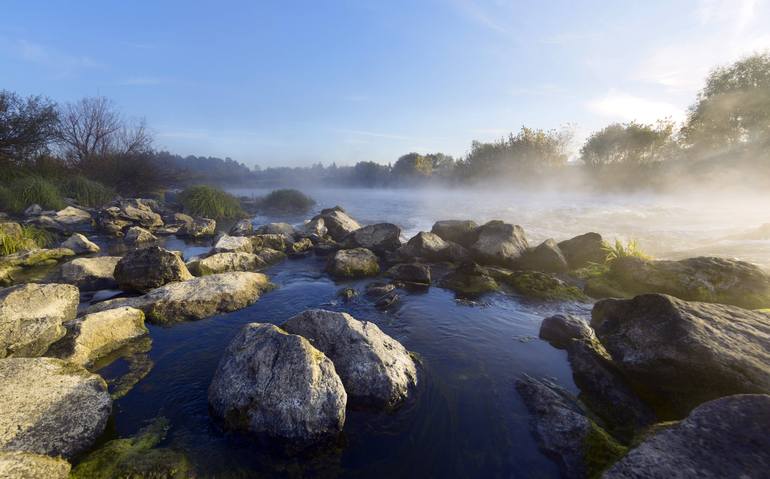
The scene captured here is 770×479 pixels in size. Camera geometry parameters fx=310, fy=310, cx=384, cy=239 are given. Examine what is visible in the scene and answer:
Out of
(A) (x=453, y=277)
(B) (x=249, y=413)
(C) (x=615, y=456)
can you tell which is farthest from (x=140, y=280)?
(C) (x=615, y=456)

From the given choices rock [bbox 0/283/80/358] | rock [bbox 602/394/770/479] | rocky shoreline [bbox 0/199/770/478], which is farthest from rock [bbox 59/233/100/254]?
rock [bbox 602/394/770/479]

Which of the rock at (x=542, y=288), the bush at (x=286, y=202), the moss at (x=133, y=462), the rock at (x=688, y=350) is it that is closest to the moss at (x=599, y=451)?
the rock at (x=688, y=350)

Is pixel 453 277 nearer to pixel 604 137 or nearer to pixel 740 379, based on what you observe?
pixel 740 379

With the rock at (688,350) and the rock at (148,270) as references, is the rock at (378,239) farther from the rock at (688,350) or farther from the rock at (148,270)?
the rock at (688,350)

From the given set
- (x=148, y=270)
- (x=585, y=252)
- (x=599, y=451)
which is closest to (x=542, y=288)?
(x=585, y=252)

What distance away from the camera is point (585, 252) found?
14.0 m

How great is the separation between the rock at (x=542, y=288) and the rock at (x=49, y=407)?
10.9 metres

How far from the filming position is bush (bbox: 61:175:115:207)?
23828mm

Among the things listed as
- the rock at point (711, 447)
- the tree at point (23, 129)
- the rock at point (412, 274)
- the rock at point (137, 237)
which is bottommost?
the rock at point (137, 237)

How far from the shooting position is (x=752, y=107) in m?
44.1

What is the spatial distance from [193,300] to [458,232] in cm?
1253

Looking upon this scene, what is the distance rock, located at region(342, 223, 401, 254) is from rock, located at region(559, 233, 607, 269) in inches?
318

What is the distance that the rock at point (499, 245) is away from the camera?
13.9m

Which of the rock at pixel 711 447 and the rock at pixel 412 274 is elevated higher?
the rock at pixel 711 447
